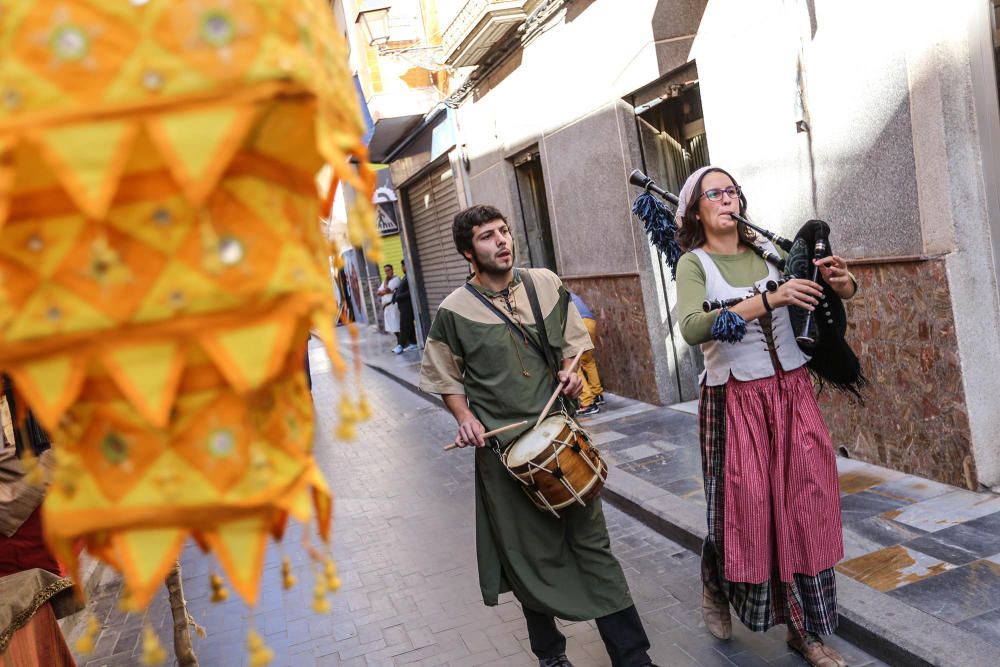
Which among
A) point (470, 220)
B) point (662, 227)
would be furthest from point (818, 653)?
point (470, 220)

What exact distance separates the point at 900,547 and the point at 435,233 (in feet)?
47.7

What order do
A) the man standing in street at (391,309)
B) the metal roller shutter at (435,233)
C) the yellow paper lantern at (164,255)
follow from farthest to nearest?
1. the man standing in street at (391,309)
2. the metal roller shutter at (435,233)
3. the yellow paper lantern at (164,255)

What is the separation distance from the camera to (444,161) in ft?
54.6

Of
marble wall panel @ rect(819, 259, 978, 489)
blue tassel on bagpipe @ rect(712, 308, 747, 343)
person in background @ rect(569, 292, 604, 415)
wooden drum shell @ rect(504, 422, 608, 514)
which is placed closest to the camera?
blue tassel on bagpipe @ rect(712, 308, 747, 343)

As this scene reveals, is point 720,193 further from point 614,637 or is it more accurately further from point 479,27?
point 479,27

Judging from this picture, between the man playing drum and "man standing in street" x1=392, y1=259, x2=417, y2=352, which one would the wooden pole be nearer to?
the man playing drum

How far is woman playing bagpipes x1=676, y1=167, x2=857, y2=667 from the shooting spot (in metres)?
3.72

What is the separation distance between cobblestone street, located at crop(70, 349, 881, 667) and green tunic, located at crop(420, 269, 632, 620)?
565 mm

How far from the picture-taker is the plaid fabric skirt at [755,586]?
3762 millimetres

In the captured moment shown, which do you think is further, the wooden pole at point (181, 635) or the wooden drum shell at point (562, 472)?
the wooden pole at point (181, 635)

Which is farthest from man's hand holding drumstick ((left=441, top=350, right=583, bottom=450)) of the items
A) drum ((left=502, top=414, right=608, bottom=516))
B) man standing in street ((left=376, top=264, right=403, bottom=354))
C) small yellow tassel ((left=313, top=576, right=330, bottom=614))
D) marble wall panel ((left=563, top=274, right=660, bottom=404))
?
man standing in street ((left=376, top=264, right=403, bottom=354))

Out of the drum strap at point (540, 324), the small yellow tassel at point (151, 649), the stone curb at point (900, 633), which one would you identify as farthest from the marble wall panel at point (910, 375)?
the small yellow tassel at point (151, 649)

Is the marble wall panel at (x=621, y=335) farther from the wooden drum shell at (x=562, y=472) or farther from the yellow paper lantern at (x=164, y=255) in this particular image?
the yellow paper lantern at (x=164, y=255)

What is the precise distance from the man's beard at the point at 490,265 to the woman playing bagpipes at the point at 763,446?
29.5 inches
